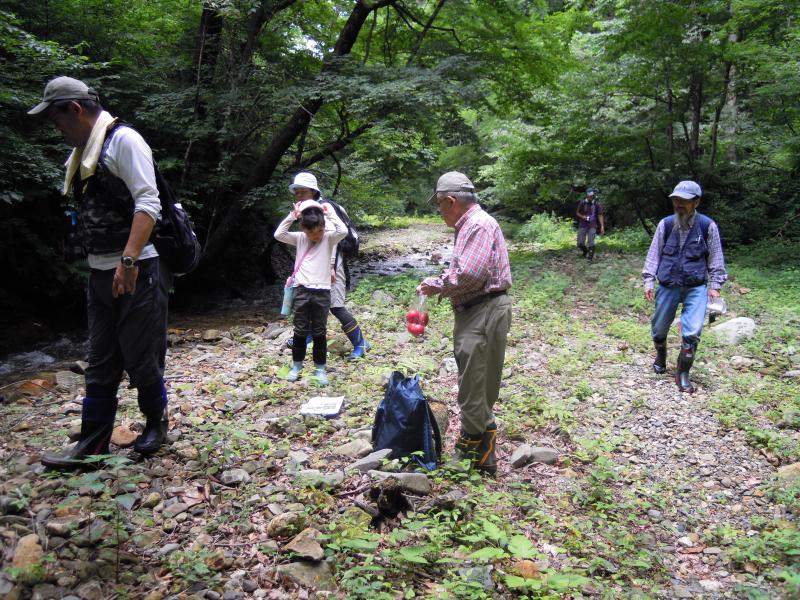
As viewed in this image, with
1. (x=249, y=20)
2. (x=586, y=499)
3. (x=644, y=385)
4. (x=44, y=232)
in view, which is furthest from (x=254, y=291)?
(x=586, y=499)

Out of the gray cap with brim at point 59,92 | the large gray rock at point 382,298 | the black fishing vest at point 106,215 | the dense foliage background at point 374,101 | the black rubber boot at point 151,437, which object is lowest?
the large gray rock at point 382,298

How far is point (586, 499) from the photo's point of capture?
12.0 feet

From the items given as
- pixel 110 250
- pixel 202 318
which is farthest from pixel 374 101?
pixel 110 250

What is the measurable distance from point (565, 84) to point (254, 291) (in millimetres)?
10098

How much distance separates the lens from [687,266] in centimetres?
556

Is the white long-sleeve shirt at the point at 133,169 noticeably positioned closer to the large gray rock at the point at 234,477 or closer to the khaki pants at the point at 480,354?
the large gray rock at the point at 234,477

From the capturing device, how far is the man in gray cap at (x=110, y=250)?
9.86ft

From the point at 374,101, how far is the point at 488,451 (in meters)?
7.60

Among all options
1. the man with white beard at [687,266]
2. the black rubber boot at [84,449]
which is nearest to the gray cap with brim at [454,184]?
the black rubber boot at [84,449]

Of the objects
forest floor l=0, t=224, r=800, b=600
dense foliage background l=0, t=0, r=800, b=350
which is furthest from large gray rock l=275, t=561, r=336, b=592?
dense foliage background l=0, t=0, r=800, b=350

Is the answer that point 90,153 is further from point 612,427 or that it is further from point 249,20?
point 249,20

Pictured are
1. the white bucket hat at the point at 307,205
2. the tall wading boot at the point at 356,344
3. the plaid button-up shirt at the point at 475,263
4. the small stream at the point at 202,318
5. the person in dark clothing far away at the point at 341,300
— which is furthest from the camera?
the small stream at the point at 202,318

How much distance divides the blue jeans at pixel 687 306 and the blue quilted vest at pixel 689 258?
96 mm

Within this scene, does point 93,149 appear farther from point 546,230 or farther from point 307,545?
point 546,230
